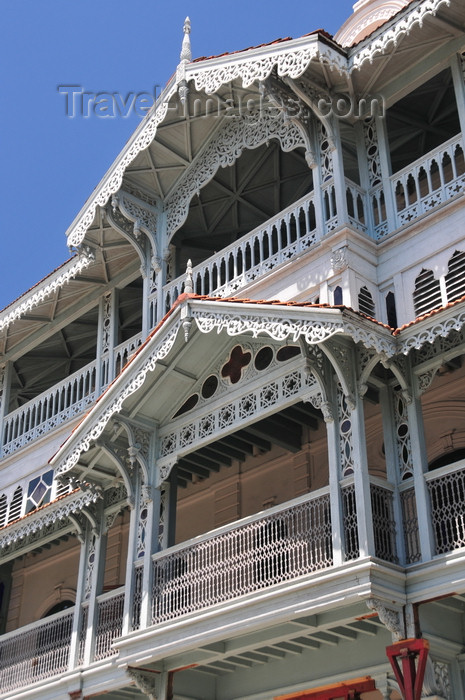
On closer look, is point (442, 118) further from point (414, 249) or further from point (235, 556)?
point (235, 556)

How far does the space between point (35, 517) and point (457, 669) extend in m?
7.41

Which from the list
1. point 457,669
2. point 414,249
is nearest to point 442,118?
point 414,249

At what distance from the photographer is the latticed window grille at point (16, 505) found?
17.5m

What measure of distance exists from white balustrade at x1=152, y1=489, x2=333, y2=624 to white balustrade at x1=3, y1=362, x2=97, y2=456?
4961mm

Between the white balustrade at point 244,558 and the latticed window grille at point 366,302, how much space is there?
2.43m

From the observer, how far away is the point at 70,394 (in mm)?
17641

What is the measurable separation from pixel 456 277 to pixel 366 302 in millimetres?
1172

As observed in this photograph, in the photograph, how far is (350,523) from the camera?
10453 mm

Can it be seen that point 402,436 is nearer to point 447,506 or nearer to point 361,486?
point 361,486

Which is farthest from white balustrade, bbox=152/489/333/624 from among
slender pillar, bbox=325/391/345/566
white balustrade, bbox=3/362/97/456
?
white balustrade, bbox=3/362/97/456

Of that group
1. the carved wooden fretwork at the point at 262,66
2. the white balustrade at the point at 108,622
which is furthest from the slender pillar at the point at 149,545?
the carved wooden fretwork at the point at 262,66

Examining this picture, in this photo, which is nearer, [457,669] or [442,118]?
[457,669]

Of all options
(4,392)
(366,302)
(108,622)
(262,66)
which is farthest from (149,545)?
(4,392)

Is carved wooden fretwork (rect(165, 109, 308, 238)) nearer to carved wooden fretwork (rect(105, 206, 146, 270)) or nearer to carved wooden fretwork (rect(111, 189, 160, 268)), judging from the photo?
carved wooden fretwork (rect(111, 189, 160, 268))
